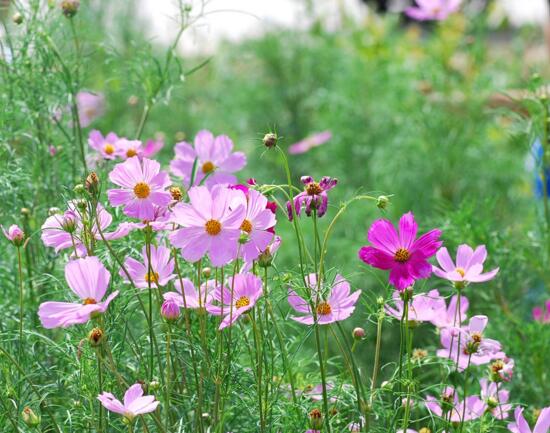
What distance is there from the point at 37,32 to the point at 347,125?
176 centimetres

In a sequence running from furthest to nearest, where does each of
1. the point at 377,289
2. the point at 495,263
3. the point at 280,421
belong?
the point at 377,289
the point at 495,263
the point at 280,421

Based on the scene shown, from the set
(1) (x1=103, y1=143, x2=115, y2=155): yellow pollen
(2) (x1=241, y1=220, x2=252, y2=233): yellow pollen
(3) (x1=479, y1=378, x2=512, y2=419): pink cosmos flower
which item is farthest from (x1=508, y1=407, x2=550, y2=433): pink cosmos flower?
(1) (x1=103, y1=143, x2=115, y2=155): yellow pollen

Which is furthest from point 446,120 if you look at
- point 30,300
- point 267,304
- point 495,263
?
point 267,304

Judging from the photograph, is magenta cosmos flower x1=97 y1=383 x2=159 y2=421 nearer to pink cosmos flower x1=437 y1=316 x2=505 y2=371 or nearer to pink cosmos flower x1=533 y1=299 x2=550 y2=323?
pink cosmos flower x1=437 y1=316 x2=505 y2=371

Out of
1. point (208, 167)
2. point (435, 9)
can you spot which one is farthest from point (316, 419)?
point (435, 9)

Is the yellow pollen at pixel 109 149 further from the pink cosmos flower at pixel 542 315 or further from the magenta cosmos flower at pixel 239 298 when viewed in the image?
the pink cosmos flower at pixel 542 315

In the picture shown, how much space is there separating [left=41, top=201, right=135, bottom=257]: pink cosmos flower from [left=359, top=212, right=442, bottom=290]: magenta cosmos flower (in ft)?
0.80

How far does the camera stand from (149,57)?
1458 mm

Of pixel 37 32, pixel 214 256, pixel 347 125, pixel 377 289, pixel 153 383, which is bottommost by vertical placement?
pixel 377 289

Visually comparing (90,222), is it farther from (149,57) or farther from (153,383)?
(149,57)

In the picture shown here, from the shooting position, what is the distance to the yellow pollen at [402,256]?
3.01 feet

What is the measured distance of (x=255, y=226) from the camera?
91 cm

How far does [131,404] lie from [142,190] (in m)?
0.21

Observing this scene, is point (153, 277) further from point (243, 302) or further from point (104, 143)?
point (104, 143)
